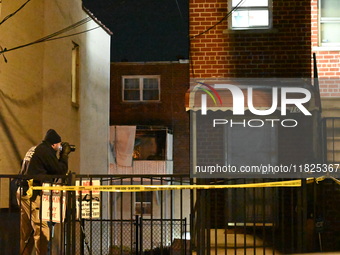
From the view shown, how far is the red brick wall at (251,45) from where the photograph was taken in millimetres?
13664

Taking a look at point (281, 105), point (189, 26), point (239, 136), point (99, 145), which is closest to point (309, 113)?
point (281, 105)

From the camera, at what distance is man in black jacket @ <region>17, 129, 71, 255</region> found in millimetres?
10359

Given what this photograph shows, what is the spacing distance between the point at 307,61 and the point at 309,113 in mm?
1182

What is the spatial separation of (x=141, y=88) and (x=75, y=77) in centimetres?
1467

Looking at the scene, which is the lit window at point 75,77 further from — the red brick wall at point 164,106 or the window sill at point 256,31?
the red brick wall at point 164,106

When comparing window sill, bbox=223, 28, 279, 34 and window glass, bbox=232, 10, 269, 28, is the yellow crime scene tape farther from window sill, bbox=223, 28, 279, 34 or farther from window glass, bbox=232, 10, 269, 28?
window glass, bbox=232, 10, 269, 28

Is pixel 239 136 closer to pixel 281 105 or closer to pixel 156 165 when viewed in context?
pixel 281 105

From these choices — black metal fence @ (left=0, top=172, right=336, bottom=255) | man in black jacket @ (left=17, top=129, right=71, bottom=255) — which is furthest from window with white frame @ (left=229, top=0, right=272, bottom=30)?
man in black jacket @ (left=17, top=129, right=71, bottom=255)

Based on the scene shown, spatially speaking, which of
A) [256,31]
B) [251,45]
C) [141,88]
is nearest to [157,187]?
[251,45]

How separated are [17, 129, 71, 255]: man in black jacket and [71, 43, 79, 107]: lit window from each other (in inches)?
373

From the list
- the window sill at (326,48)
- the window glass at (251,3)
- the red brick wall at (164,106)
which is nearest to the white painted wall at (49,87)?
the window glass at (251,3)

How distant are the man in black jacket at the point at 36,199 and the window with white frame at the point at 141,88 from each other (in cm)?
A: 2397

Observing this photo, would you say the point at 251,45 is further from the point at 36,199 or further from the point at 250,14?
the point at 36,199

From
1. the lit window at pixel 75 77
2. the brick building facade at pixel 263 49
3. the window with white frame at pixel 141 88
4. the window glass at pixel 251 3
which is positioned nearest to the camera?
the brick building facade at pixel 263 49
